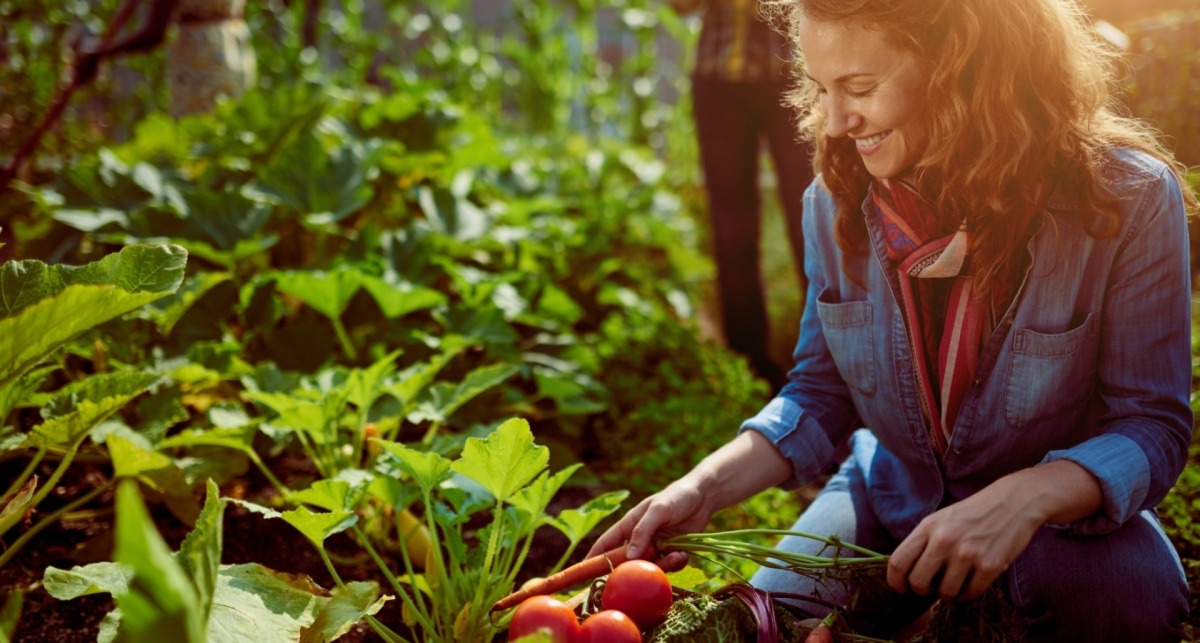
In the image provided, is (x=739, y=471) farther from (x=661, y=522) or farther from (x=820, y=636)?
(x=820, y=636)

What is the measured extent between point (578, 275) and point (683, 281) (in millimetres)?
903

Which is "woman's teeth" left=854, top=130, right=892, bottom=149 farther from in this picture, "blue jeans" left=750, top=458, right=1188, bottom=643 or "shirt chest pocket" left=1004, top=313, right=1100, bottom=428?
"blue jeans" left=750, top=458, right=1188, bottom=643

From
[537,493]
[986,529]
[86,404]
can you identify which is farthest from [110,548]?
[986,529]

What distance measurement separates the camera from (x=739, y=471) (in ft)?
5.33

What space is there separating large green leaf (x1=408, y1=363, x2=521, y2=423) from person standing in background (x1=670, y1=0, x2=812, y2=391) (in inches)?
55.7

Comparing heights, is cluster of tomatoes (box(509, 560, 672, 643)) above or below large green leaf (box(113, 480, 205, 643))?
below

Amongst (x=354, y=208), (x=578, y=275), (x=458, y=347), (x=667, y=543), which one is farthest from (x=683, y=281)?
(x=667, y=543)

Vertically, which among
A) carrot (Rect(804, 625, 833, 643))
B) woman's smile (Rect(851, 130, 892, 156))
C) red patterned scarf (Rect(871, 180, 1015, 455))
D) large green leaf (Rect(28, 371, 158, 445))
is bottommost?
carrot (Rect(804, 625, 833, 643))

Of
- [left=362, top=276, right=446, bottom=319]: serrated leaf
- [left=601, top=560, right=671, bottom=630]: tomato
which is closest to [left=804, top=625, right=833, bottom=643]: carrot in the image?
[left=601, top=560, right=671, bottom=630]: tomato

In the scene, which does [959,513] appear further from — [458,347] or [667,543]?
[458,347]

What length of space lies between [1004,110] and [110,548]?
1826mm

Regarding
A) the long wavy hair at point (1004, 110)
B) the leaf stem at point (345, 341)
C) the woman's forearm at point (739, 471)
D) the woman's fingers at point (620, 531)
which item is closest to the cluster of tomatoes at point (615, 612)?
the woman's fingers at point (620, 531)

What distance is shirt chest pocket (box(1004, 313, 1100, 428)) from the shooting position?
1455mm

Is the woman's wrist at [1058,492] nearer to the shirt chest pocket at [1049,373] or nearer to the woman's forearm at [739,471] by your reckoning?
the shirt chest pocket at [1049,373]
